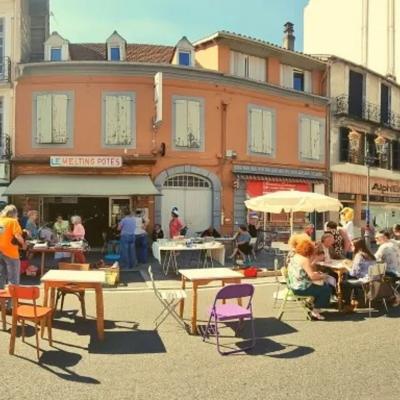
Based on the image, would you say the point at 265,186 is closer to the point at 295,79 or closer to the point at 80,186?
the point at 295,79

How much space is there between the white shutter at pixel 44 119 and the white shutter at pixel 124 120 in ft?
8.11

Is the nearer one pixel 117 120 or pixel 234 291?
pixel 234 291

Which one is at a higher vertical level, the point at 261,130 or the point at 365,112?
the point at 365,112

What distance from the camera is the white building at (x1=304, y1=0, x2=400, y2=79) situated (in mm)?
30594

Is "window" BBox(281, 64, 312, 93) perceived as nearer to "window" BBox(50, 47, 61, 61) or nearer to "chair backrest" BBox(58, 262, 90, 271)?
"window" BBox(50, 47, 61, 61)

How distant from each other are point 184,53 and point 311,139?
264 inches

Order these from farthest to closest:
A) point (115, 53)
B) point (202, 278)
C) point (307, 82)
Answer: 1. point (307, 82)
2. point (115, 53)
3. point (202, 278)

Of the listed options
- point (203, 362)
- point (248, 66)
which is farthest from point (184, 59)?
point (203, 362)

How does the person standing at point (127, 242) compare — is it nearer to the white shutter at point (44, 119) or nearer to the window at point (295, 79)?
the white shutter at point (44, 119)

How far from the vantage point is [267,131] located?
19.5 metres

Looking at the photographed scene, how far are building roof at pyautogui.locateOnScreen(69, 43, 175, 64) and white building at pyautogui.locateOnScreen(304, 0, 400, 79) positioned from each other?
620 inches

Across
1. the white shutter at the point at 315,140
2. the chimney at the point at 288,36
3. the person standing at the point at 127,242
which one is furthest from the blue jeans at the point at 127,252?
the chimney at the point at 288,36

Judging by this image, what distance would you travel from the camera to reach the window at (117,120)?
17219 mm

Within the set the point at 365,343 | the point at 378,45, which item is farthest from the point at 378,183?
the point at 365,343
